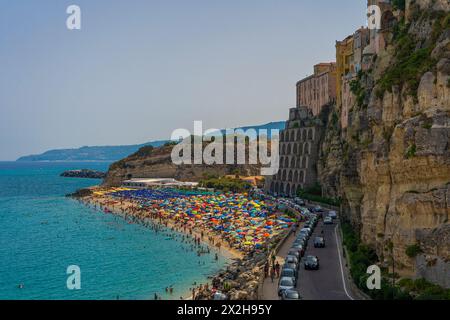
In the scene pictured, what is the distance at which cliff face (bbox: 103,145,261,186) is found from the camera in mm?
127206

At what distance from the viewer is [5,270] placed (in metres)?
45.4

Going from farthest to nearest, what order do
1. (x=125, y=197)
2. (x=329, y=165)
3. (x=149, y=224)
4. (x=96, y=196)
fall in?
(x=96, y=196) → (x=125, y=197) → (x=149, y=224) → (x=329, y=165)

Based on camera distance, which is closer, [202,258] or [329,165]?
[202,258]

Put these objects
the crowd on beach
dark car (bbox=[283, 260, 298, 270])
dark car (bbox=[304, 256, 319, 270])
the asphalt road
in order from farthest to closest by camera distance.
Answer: the crowd on beach < dark car (bbox=[304, 256, 319, 270]) < dark car (bbox=[283, 260, 298, 270]) < the asphalt road

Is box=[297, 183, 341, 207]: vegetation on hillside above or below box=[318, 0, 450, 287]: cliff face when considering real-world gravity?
below

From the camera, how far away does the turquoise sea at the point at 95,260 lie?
1484 inches

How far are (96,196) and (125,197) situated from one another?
→ 10.8m

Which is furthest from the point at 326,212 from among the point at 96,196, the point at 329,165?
the point at 96,196

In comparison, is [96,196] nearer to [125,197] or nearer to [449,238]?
[125,197]

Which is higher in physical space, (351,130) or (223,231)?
(351,130)

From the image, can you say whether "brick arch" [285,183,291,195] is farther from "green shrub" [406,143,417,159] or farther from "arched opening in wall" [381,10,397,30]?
"green shrub" [406,143,417,159]

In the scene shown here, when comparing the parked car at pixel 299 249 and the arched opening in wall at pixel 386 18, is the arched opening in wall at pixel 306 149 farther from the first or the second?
the parked car at pixel 299 249

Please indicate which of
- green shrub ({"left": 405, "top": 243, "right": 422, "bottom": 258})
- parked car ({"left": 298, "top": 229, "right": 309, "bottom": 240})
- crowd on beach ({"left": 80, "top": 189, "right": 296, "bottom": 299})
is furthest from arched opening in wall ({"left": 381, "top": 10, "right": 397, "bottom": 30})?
green shrub ({"left": 405, "top": 243, "right": 422, "bottom": 258})

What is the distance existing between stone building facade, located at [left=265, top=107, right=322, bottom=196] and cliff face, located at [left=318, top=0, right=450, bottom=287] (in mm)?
45688
